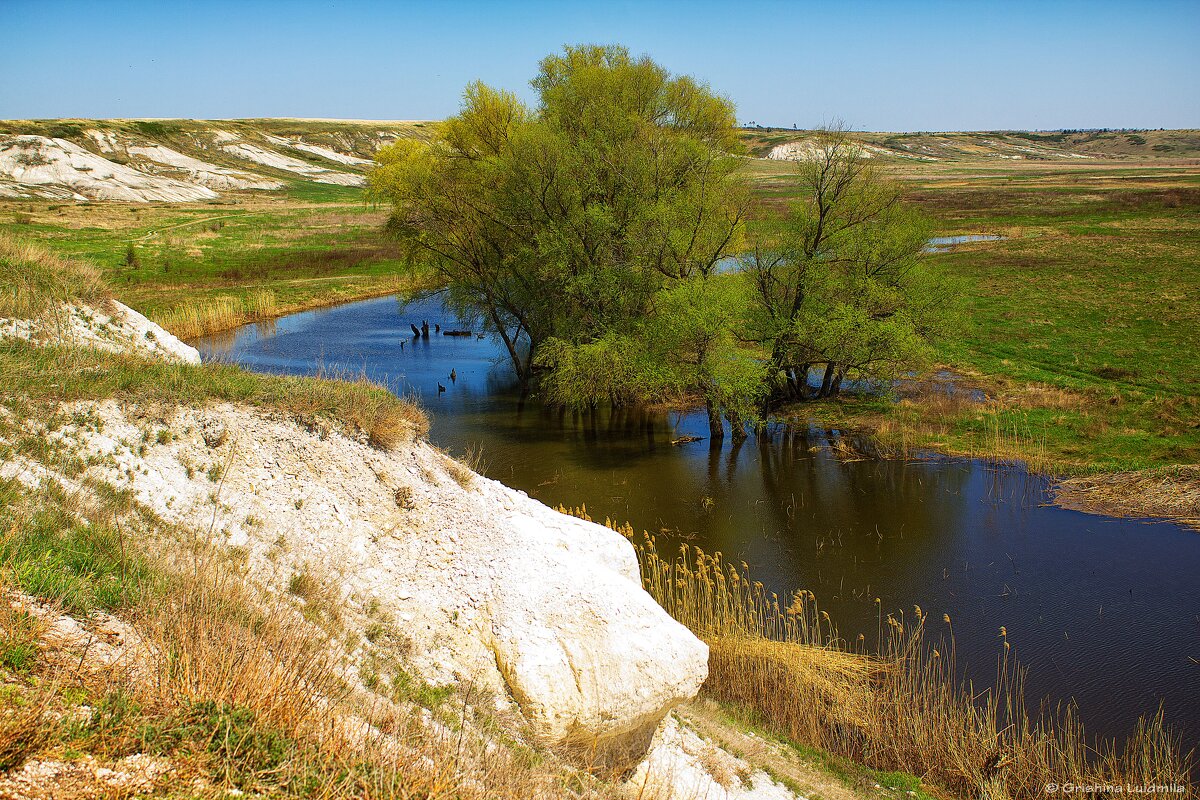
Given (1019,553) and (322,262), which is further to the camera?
(322,262)

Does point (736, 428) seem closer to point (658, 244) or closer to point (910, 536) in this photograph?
point (658, 244)

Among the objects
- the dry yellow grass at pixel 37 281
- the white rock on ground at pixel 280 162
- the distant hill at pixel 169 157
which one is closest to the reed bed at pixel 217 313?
the dry yellow grass at pixel 37 281

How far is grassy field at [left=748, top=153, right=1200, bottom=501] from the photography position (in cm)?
2211

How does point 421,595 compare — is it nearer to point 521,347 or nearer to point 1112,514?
point 1112,514

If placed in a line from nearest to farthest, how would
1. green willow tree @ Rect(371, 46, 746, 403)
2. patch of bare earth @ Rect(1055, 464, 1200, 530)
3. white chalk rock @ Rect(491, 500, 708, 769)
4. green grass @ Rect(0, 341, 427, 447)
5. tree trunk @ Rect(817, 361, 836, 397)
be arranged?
1. white chalk rock @ Rect(491, 500, 708, 769)
2. green grass @ Rect(0, 341, 427, 447)
3. patch of bare earth @ Rect(1055, 464, 1200, 530)
4. green willow tree @ Rect(371, 46, 746, 403)
5. tree trunk @ Rect(817, 361, 836, 397)

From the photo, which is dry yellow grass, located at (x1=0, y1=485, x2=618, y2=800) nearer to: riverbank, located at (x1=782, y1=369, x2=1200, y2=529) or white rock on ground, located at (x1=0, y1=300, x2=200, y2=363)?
white rock on ground, located at (x1=0, y1=300, x2=200, y2=363)

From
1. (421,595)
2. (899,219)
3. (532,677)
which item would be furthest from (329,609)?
(899,219)

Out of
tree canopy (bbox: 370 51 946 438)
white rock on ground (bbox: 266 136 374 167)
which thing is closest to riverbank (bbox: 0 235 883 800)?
tree canopy (bbox: 370 51 946 438)

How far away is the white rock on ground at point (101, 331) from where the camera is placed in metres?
11.6

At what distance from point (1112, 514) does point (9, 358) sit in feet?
72.7

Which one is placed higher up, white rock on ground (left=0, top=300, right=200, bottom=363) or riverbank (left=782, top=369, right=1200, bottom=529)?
white rock on ground (left=0, top=300, right=200, bottom=363)

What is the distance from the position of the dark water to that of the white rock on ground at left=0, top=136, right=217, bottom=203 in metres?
74.0

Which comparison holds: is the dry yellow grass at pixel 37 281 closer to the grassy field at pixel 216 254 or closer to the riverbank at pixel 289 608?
the riverbank at pixel 289 608

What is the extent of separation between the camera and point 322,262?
57.5 m
